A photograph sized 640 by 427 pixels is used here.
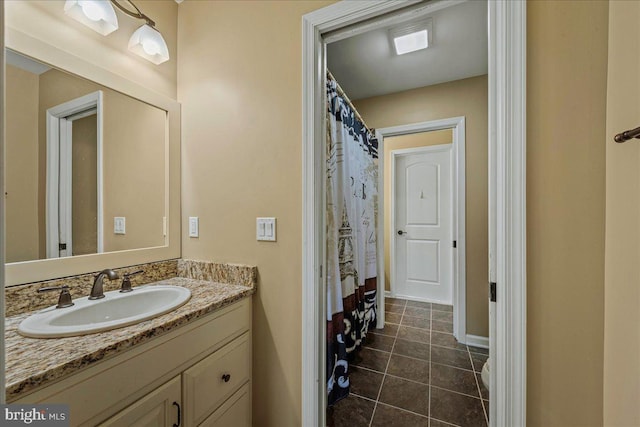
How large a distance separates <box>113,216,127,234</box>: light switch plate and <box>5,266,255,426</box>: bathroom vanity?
46 centimetres

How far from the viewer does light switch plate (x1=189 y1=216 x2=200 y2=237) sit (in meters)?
1.45

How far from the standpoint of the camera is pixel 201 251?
144cm

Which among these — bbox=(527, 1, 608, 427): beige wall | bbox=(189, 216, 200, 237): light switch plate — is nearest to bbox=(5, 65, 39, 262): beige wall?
bbox=(189, 216, 200, 237): light switch plate

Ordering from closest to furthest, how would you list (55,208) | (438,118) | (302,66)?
1. (55,208)
2. (302,66)
3. (438,118)

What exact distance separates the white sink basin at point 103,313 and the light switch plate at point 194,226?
330 millimetres

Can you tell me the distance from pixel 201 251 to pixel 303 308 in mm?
693

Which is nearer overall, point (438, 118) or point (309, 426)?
point (309, 426)

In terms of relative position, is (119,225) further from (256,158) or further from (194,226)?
(256,158)

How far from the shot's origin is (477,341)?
2.28 m

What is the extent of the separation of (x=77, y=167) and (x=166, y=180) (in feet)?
1.23

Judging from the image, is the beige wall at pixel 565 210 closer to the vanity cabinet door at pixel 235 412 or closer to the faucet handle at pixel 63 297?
the vanity cabinet door at pixel 235 412

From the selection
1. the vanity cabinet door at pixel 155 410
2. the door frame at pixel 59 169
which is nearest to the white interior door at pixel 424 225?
the vanity cabinet door at pixel 155 410

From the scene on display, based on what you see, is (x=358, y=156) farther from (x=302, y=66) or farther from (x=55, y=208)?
(x=55, y=208)

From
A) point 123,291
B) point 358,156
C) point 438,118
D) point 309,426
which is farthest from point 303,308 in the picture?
point 438,118
